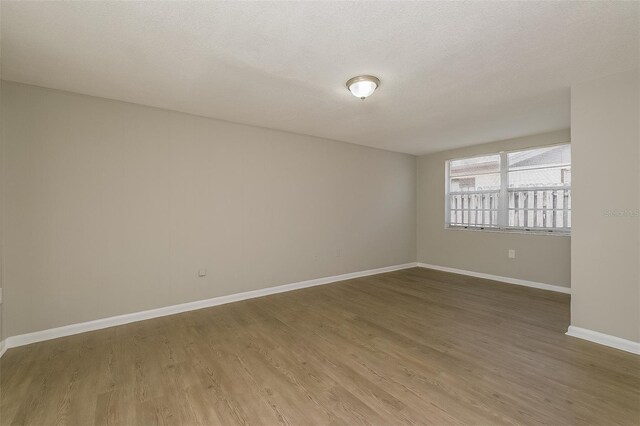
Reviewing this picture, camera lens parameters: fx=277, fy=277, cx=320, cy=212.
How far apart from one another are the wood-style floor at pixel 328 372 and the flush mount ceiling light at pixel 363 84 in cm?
246

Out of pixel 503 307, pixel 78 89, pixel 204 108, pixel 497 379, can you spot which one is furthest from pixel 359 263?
pixel 78 89

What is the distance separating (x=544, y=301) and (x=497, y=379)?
2.53 metres

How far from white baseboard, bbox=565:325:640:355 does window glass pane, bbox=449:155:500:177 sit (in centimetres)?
318

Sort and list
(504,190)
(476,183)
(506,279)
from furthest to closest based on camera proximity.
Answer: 1. (476,183)
2. (504,190)
3. (506,279)

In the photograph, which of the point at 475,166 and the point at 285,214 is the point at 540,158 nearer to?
the point at 475,166

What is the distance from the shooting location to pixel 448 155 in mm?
5844

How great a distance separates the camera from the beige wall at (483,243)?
4.42m

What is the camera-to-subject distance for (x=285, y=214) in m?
4.51

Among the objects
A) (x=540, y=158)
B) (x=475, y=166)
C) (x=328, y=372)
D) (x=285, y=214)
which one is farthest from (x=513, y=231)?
(x=328, y=372)

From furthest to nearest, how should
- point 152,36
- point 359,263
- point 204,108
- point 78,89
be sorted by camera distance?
point 359,263 → point 204,108 → point 78,89 → point 152,36

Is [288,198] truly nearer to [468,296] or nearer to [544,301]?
[468,296]

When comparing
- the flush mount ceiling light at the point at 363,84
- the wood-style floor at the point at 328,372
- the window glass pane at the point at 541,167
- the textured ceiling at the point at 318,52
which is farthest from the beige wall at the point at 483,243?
the flush mount ceiling light at the point at 363,84

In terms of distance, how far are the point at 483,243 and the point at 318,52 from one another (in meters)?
4.76

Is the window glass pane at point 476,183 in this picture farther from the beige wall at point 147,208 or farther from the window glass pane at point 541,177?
the beige wall at point 147,208
